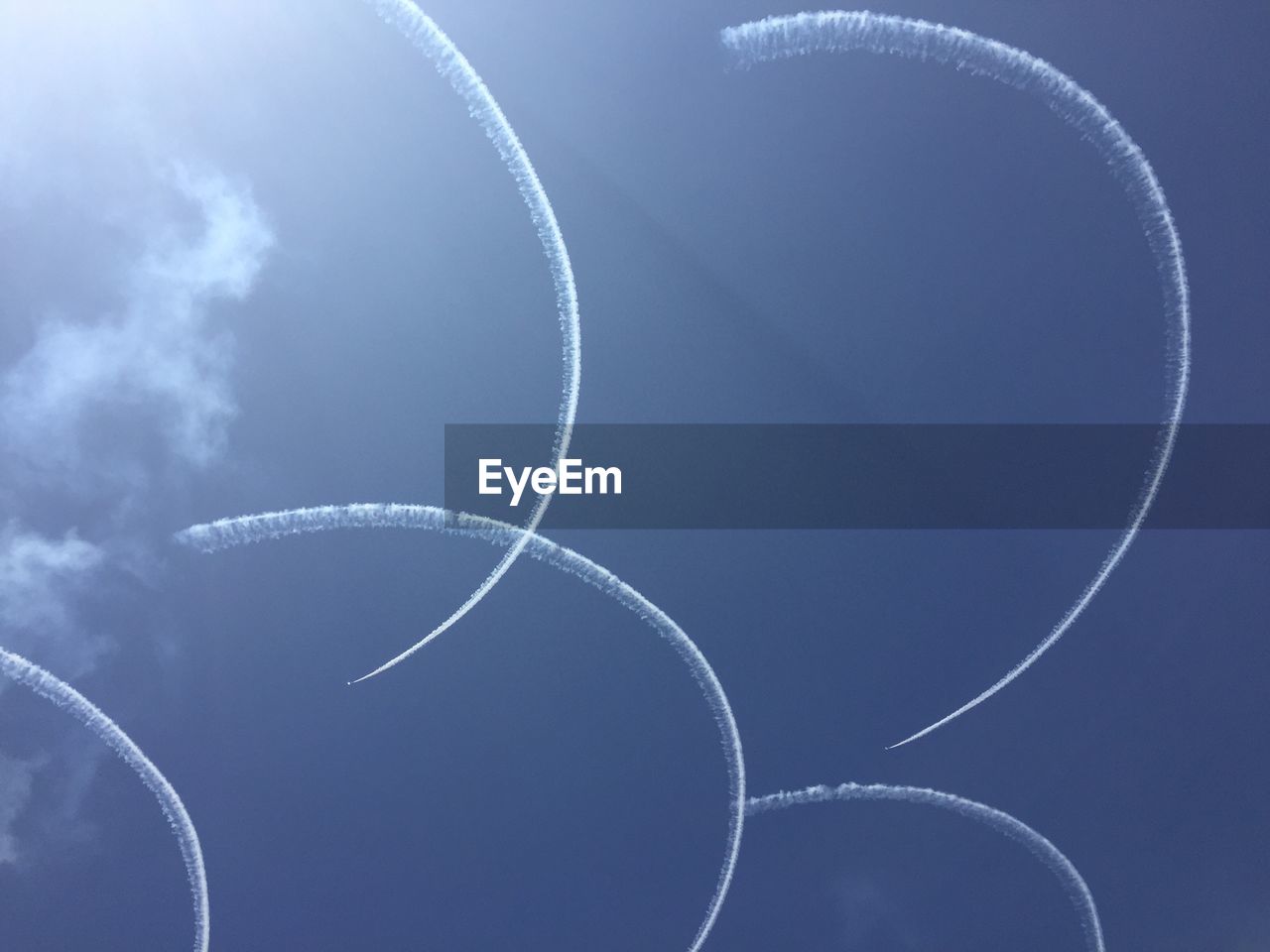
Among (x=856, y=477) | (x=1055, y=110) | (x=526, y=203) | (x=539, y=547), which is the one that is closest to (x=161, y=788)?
(x=539, y=547)

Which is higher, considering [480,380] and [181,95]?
[181,95]

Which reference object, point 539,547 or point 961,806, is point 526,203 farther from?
point 961,806

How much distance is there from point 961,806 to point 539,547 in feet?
2.35

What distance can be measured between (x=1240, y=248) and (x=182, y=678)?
1.64 metres

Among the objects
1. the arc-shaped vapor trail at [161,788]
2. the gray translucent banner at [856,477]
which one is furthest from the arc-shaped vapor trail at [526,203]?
the arc-shaped vapor trail at [161,788]

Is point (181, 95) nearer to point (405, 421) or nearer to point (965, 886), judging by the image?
Result: point (405, 421)

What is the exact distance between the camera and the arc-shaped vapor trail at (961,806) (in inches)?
46.1

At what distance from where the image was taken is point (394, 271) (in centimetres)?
116

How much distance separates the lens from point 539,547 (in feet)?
3.82

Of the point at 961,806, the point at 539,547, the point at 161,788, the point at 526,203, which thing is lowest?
the point at 961,806

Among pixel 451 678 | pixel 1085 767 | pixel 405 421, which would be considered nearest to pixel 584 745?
pixel 451 678

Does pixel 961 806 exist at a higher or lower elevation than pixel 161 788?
lower

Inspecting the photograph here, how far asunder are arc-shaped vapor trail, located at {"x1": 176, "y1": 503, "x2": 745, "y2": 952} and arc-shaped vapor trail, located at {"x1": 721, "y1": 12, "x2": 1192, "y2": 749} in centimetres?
25

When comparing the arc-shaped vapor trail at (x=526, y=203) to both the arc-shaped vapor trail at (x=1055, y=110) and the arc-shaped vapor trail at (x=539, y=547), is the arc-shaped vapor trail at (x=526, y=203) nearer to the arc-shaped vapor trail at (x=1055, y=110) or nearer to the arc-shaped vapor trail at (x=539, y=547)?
the arc-shaped vapor trail at (x=539, y=547)
